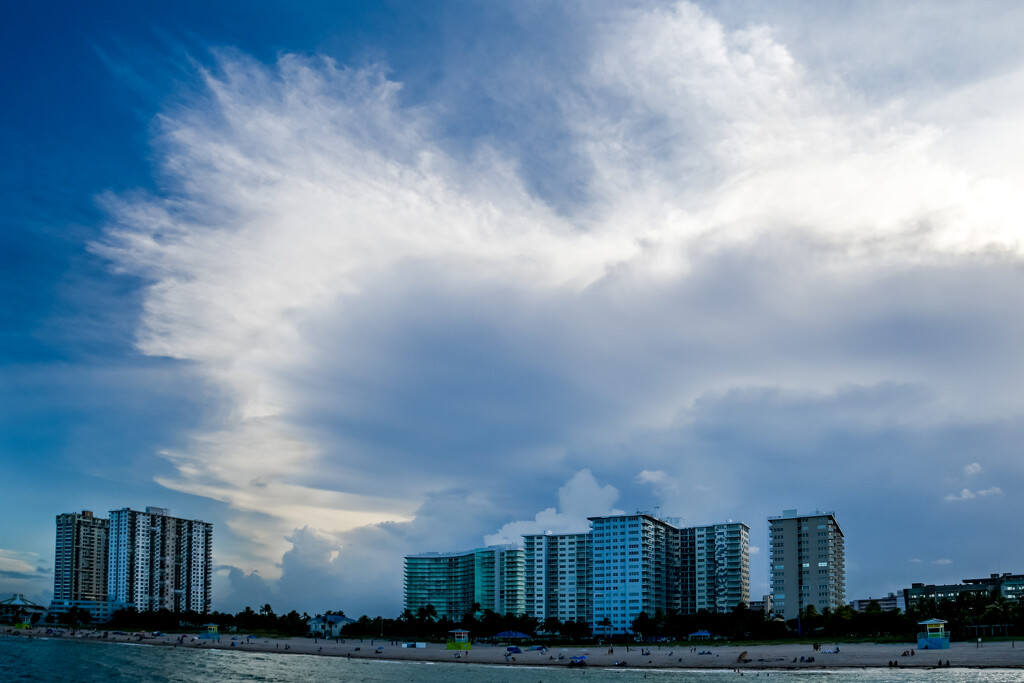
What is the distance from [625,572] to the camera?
7475 inches

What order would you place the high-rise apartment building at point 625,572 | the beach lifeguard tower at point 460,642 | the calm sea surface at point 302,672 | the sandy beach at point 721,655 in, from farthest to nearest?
the high-rise apartment building at point 625,572 < the beach lifeguard tower at point 460,642 < the sandy beach at point 721,655 < the calm sea surface at point 302,672

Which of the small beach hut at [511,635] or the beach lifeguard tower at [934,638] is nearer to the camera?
the beach lifeguard tower at [934,638]

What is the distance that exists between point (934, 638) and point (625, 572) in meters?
95.5

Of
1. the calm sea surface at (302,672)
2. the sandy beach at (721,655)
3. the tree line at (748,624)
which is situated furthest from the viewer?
the tree line at (748,624)

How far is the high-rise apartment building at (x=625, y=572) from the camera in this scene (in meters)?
187

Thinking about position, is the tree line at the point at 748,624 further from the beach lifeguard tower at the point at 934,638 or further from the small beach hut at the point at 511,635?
the beach lifeguard tower at the point at 934,638

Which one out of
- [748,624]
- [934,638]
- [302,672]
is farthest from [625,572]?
[302,672]

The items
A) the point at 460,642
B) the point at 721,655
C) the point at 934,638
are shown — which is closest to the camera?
the point at 934,638

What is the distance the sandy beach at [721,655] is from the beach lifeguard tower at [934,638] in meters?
1.30

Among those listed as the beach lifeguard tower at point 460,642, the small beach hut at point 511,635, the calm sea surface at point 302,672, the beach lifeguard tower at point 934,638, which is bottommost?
the small beach hut at point 511,635

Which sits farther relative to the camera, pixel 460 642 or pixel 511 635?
pixel 511 635

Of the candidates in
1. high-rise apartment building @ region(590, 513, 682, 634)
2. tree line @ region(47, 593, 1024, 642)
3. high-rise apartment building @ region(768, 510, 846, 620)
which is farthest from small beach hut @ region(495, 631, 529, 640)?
high-rise apartment building @ region(768, 510, 846, 620)

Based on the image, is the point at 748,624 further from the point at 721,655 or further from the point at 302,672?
the point at 302,672

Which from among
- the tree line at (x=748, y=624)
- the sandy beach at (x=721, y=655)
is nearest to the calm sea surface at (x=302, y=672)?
the sandy beach at (x=721, y=655)
